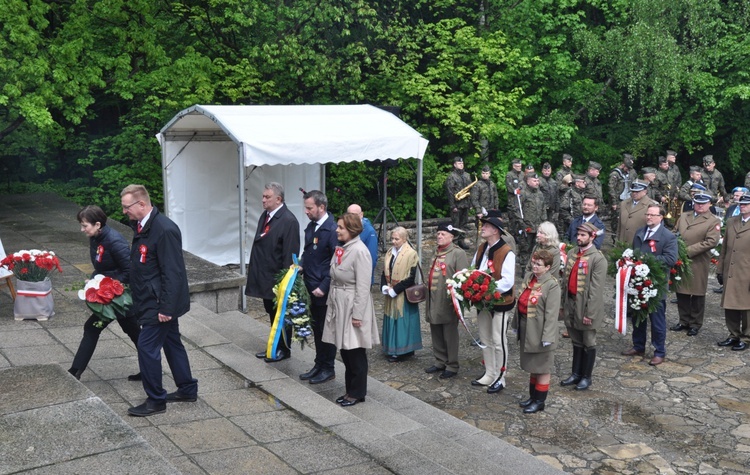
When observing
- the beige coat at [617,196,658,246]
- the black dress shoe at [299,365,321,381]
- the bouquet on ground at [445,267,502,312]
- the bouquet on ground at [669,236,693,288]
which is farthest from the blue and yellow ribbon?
the beige coat at [617,196,658,246]

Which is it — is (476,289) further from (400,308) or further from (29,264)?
(29,264)

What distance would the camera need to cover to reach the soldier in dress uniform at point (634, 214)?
11406 mm

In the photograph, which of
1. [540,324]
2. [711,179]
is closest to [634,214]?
[540,324]

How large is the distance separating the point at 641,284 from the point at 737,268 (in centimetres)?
183

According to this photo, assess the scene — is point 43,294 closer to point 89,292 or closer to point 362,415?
point 89,292

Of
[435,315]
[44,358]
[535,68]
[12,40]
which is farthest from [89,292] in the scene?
[535,68]

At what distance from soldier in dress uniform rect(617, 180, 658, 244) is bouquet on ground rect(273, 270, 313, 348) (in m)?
5.22

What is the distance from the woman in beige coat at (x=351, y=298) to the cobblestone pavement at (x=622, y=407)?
142 centimetres

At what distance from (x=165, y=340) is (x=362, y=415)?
1.75 meters

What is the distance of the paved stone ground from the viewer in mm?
7041

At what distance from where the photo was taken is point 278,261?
8.59 meters

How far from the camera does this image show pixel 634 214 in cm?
1143

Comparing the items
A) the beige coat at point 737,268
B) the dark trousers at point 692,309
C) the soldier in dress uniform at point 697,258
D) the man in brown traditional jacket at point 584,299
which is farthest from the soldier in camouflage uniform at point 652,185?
the man in brown traditional jacket at point 584,299

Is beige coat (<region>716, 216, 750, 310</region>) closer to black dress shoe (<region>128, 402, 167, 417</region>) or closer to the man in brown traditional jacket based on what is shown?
the man in brown traditional jacket
